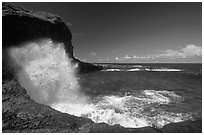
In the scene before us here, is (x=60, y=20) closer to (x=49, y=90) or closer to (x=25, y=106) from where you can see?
(x=49, y=90)

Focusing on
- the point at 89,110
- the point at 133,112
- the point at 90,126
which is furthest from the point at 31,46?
the point at 90,126

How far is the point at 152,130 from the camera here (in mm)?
3988

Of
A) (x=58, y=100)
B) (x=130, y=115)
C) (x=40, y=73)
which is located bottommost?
(x=130, y=115)

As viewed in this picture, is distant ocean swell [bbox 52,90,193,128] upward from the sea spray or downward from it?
downward

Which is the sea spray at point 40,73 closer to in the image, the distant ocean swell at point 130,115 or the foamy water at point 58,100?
the foamy water at point 58,100

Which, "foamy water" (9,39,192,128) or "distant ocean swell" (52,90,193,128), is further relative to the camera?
"foamy water" (9,39,192,128)

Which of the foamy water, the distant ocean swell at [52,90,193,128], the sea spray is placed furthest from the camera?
the sea spray

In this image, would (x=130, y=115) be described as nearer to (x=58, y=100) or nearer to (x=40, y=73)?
(x=58, y=100)

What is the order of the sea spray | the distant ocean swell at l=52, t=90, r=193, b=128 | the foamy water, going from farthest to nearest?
the sea spray → the foamy water → the distant ocean swell at l=52, t=90, r=193, b=128

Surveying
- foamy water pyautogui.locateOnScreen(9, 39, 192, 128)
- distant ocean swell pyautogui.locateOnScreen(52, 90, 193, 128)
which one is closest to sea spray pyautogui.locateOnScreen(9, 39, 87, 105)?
foamy water pyautogui.locateOnScreen(9, 39, 192, 128)

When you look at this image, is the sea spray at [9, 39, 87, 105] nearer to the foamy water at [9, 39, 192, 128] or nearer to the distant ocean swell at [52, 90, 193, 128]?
the foamy water at [9, 39, 192, 128]

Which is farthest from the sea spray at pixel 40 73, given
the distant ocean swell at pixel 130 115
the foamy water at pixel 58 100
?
the distant ocean swell at pixel 130 115

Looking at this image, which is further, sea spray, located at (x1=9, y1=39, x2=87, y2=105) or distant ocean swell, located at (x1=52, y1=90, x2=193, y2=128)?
sea spray, located at (x1=9, y1=39, x2=87, y2=105)

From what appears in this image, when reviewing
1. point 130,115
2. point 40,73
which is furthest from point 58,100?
point 130,115
